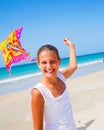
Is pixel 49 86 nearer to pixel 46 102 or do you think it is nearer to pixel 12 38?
pixel 46 102

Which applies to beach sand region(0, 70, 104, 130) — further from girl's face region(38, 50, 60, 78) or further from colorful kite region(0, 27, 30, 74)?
girl's face region(38, 50, 60, 78)

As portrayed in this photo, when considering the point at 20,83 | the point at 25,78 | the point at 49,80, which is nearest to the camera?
the point at 49,80

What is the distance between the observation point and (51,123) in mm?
2119

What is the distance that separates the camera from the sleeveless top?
2.03 metres

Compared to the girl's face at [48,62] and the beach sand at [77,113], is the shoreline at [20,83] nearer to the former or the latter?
the beach sand at [77,113]

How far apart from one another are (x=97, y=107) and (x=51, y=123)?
4.68 metres

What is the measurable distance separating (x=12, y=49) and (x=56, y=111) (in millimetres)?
1796

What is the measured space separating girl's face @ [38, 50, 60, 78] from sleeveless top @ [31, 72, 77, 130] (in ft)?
0.41

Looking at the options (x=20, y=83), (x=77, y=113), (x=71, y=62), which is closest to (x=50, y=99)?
(x=71, y=62)

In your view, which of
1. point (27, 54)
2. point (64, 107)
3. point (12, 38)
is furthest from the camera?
point (12, 38)

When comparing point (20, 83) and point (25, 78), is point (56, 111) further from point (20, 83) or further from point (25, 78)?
point (25, 78)

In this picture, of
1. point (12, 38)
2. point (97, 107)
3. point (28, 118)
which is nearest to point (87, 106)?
point (97, 107)

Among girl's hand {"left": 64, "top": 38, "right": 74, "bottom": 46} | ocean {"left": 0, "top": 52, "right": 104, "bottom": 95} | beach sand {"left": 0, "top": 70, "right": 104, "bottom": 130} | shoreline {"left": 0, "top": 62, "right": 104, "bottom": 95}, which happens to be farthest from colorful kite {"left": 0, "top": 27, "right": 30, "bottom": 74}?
shoreline {"left": 0, "top": 62, "right": 104, "bottom": 95}

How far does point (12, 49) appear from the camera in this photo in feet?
12.1
